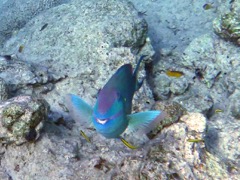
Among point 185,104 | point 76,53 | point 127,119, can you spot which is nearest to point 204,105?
point 185,104

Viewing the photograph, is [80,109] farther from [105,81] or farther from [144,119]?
[105,81]

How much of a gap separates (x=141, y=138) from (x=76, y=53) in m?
2.14

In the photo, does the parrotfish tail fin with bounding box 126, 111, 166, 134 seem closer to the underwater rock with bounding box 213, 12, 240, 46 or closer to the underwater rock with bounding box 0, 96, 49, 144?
the underwater rock with bounding box 0, 96, 49, 144

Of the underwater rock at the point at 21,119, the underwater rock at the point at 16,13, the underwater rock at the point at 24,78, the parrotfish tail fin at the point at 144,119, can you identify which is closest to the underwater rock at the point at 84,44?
the underwater rock at the point at 24,78

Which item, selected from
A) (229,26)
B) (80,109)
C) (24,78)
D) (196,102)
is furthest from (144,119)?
(229,26)

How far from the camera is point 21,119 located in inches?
137

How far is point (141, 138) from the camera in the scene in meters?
4.18

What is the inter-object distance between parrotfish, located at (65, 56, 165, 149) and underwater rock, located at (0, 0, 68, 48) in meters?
5.90

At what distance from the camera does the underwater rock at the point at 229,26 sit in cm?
557

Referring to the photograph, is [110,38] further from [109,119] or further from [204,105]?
[109,119]

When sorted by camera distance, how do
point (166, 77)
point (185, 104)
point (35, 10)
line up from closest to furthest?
point (185, 104) → point (166, 77) → point (35, 10)

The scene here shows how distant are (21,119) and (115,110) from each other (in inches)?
67.5

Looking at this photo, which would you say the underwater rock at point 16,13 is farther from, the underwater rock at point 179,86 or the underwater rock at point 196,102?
the underwater rock at point 196,102

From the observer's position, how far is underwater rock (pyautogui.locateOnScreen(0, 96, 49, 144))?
3457 millimetres
